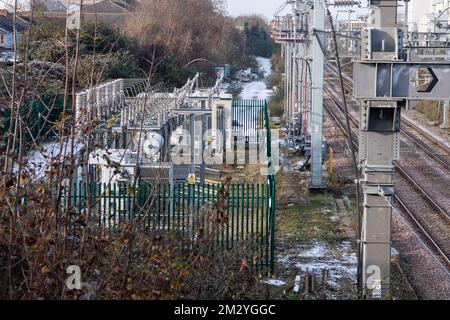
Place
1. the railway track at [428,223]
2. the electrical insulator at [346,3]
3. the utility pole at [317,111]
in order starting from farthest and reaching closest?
1. the electrical insulator at [346,3]
2. the utility pole at [317,111]
3. the railway track at [428,223]

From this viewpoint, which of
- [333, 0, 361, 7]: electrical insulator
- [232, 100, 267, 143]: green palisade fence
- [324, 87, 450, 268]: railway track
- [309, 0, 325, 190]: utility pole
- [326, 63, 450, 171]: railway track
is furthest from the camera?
[232, 100, 267, 143]: green palisade fence

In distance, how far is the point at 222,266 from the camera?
713 cm

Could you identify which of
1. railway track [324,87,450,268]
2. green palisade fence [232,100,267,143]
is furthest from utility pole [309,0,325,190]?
green palisade fence [232,100,267,143]

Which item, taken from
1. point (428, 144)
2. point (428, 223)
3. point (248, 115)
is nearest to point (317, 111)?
point (428, 223)

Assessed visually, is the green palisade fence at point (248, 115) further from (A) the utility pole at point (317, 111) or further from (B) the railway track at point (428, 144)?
(A) the utility pole at point (317, 111)

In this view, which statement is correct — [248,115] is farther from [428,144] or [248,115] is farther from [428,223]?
[428,223]

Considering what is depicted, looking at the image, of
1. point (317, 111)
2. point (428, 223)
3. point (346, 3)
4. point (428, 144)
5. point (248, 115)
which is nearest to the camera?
point (428, 223)

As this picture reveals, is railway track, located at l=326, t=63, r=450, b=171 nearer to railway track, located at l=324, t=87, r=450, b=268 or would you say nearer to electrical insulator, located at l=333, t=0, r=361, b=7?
railway track, located at l=324, t=87, r=450, b=268

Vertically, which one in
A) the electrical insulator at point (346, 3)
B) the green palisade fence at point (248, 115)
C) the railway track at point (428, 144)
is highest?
the electrical insulator at point (346, 3)

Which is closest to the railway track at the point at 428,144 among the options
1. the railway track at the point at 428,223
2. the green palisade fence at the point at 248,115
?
the railway track at the point at 428,223

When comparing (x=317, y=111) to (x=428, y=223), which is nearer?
(x=428, y=223)

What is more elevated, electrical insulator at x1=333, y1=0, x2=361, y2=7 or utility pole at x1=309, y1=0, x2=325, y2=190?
electrical insulator at x1=333, y1=0, x2=361, y2=7

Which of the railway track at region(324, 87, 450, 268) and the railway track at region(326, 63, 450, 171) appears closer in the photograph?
the railway track at region(324, 87, 450, 268)

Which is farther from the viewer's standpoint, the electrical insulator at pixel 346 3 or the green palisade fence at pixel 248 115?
the green palisade fence at pixel 248 115
